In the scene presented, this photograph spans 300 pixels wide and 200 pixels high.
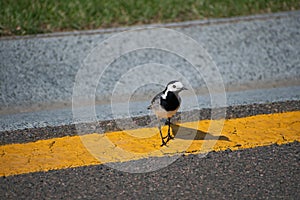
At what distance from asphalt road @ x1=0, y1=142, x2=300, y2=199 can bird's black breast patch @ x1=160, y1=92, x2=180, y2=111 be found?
0.99 ft

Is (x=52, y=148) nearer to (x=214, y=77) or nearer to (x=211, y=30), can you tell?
(x=214, y=77)

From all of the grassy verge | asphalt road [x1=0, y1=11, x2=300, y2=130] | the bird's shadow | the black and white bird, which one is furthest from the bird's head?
the grassy verge

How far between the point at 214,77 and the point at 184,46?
1.60ft

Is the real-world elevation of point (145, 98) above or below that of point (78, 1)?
below

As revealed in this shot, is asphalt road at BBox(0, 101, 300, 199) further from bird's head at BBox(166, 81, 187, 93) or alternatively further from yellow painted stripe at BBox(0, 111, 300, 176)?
bird's head at BBox(166, 81, 187, 93)

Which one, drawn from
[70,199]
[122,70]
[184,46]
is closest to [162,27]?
[184,46]

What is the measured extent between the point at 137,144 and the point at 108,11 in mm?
1936

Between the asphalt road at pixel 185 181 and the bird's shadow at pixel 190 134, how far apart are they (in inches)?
8.1

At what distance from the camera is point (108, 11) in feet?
15.4

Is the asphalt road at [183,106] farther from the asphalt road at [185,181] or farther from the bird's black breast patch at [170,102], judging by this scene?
the bird's black breast patch at [170,102]

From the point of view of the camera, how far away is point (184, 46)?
14.0 feet

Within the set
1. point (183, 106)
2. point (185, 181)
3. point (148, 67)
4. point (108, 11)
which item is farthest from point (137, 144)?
point (108, 11)

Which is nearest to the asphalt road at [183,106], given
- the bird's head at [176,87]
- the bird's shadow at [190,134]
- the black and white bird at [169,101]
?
the bird's shadow at [190,134]

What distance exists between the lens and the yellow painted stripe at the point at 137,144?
9.55 ft
